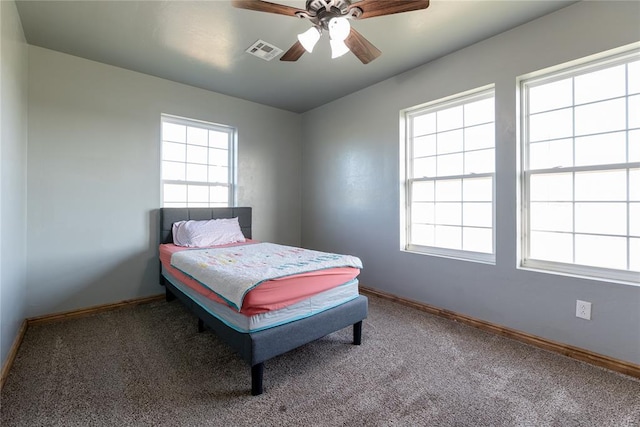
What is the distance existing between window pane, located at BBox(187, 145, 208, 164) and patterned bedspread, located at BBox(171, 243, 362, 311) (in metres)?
1.46

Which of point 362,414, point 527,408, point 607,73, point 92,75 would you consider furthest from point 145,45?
point 527,408

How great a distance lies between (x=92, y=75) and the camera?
288 centimetres

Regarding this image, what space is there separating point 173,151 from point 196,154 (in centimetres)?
28

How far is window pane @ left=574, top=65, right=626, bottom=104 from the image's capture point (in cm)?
199

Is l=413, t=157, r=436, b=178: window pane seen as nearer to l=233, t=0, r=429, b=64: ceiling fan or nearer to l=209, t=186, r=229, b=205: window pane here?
l=233, t=0, r=429, b=64: ceiling fan

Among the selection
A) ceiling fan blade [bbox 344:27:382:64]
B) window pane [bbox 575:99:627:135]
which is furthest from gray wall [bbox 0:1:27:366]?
window pane [bbox 575:99:627:135]

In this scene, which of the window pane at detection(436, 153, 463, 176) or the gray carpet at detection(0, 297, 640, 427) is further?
the window pane at detection(436, 153, 463, 176)

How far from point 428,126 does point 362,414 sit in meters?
2.77

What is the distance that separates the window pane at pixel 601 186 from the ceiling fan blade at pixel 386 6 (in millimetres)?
1780

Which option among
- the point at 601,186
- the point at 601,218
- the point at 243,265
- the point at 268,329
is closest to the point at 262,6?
the point at 243,265

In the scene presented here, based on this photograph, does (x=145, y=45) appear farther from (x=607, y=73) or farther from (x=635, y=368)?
(x=635, y=368)

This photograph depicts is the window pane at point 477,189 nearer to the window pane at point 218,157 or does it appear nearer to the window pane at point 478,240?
the window pane at point 478,240

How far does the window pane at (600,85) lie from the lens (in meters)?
1.99

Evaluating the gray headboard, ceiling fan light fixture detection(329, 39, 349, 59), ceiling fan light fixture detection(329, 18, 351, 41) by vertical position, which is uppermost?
ceiling fan light fixture detection(329, 18, 351, 41)
